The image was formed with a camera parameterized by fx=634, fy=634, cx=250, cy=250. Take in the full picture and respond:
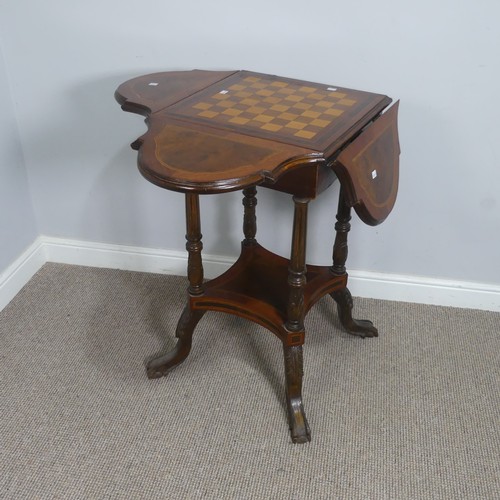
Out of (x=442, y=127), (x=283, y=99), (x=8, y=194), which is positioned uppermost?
(x=283, y=99)

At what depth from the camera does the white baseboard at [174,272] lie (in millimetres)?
2266

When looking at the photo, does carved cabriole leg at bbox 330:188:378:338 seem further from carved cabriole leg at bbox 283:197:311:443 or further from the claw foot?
carved cabriole leg at bbox 283:197:311:443

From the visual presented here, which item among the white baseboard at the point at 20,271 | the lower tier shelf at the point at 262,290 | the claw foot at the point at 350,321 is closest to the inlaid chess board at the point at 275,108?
the lower tier shelf at the point at 262,290

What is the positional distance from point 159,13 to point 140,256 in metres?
0.91

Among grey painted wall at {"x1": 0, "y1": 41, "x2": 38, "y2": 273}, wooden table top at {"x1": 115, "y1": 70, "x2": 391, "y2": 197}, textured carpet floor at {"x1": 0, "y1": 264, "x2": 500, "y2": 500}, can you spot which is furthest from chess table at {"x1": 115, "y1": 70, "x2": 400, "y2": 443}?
grey painted wall at {"x1": 0, "y1": 41, "x2": 38, "y2": 273}

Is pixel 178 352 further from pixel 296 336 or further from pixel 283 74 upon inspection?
pixel 283 74

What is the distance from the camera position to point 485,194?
2.07 meters

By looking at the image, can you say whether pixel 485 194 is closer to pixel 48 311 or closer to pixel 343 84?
pixel 343 84

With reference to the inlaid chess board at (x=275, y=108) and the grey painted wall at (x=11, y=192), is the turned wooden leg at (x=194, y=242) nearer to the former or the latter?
the inlaid chess board at (x=275, y=108)

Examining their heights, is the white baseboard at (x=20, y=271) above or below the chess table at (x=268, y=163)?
below

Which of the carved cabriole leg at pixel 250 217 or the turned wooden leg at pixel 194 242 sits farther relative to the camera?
the carved cabriole leg at pixel 250 217

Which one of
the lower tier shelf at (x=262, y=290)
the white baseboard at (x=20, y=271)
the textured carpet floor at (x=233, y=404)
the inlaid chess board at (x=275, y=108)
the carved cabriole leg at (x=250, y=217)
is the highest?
the inlaid chess board at (x=275, y=108)

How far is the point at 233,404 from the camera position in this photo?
1876mm

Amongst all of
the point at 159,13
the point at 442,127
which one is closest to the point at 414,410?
the point at 442,127
